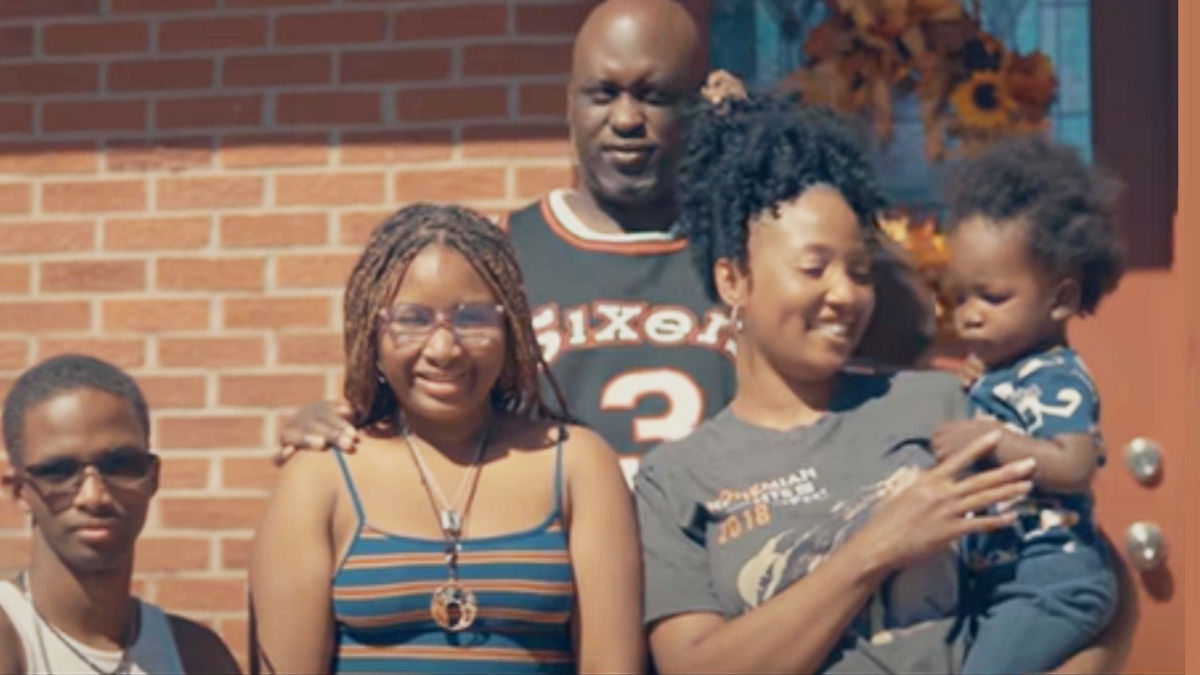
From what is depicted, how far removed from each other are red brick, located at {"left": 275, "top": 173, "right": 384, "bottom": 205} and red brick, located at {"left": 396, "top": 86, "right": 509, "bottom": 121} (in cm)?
17

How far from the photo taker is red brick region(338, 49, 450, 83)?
5.35 meters

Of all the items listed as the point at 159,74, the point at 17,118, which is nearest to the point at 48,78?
the point at 17,118

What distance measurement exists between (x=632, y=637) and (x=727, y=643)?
18cm

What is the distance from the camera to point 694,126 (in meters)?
4.28

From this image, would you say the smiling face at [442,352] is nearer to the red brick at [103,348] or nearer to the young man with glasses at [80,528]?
the young man with glasses at [80,528]

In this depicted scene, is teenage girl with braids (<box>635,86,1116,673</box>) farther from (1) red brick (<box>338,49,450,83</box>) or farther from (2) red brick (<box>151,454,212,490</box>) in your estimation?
(2) red brick (<box>151,454,212,490</box>)

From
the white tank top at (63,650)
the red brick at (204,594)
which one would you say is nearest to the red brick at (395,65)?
the red brick at (204,594)

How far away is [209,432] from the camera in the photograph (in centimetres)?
540

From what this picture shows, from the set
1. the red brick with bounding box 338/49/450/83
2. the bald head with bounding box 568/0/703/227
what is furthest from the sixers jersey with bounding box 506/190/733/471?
the red brick with bounding box 338/49/450/83

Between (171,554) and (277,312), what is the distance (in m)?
0.61

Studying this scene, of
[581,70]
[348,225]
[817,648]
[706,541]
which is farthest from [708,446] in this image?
[348,225]

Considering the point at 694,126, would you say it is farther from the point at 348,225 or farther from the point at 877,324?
the point at 348,225

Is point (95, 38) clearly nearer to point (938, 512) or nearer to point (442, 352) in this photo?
point (442, 352)

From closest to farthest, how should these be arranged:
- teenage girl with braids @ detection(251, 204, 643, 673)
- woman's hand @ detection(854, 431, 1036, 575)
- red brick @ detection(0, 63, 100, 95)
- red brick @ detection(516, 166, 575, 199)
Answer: woman's hand @ detection(854, 431, 1036, 575), teenage girl with braids @ detection(251, 204, 643, 673), red brick @ detection(516, 166, 575, 199), red brick @ detection(0, 63, 100, 95)
